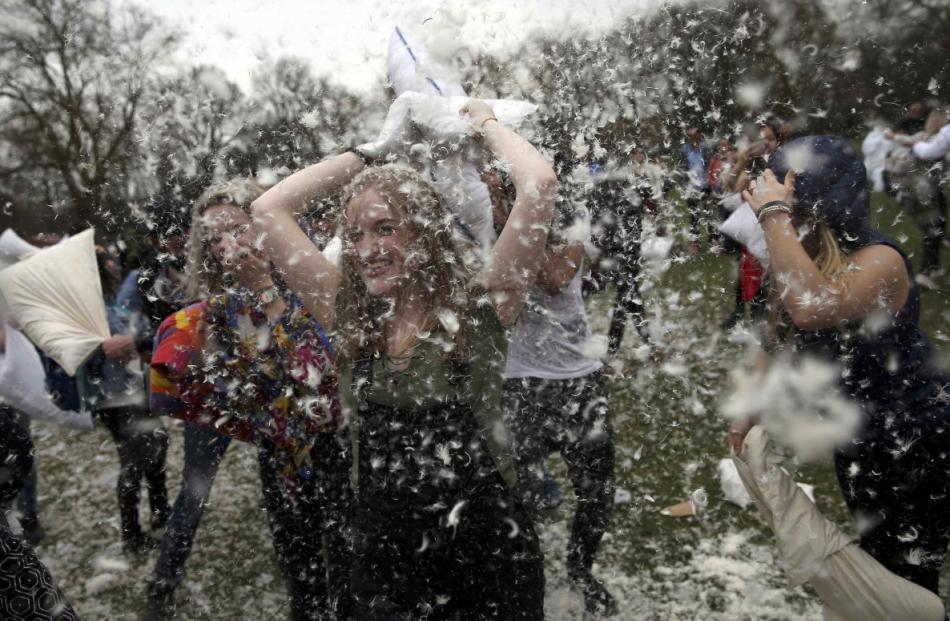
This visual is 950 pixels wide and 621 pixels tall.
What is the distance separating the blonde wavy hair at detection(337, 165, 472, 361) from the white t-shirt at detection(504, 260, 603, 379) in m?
0.70

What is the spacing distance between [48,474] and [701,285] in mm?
4045

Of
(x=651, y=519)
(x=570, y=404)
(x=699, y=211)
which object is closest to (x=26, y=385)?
(x=570, y=404)

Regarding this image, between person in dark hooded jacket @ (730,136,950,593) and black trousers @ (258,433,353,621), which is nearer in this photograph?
person in dark hooded jacket @ (730,136,950,593)

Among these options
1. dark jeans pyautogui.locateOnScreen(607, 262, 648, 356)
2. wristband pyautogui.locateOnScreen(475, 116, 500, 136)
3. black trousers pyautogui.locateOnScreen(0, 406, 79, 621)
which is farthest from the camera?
dark jeans pyautogui.locateOnScreen(607, 262, 648, 356)

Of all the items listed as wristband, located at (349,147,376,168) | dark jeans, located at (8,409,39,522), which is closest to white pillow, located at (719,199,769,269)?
wristband, located at (349,147,376,168)

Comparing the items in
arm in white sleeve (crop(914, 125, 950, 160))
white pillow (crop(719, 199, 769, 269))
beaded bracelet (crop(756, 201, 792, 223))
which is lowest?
arm in white sleeve (crop(914, 125, 950, 160))

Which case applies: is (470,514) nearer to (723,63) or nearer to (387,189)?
(387,189)

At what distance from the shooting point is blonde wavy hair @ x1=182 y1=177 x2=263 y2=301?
75.9 inches

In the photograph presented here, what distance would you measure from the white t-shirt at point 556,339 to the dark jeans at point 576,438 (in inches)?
1.5

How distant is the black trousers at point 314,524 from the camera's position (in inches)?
80.2

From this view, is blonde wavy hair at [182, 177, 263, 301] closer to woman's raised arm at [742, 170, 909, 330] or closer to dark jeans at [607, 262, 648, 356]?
woman's raised arm at [742, 170, 909, 330]

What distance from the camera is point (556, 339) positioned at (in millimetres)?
2246

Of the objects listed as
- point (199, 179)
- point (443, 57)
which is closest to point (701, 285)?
point (443, 57)

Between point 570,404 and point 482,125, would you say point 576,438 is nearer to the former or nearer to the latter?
point 570,404
